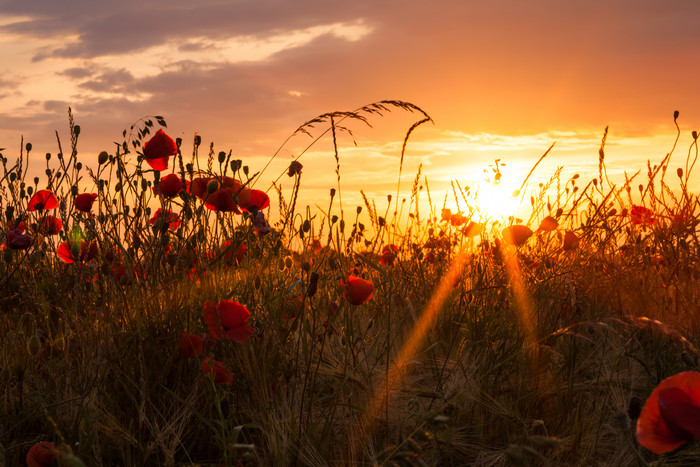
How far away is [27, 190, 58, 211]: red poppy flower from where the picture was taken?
296 cm

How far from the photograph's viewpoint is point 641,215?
354cm

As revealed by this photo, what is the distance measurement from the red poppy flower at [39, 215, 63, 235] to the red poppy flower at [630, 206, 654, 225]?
3.25m

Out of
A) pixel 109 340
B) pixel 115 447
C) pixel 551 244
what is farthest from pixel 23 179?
pixel 551 244

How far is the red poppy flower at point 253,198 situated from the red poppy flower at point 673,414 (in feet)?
5.24

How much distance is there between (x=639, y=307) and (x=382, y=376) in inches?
69.7

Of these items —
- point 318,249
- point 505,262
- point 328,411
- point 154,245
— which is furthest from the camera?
point 318,249

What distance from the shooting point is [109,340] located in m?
1.82

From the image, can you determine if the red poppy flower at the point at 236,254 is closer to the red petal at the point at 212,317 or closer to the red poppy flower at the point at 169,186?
the red poppy flower at the point at 169,186

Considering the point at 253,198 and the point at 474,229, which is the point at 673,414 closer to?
the point at 253,198

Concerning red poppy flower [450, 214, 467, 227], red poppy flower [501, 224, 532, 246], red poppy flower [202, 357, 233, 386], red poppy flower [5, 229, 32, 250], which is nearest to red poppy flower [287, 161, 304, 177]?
red poppy flower [202, 357, 233, 386]

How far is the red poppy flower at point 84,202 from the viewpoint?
2.51 meters

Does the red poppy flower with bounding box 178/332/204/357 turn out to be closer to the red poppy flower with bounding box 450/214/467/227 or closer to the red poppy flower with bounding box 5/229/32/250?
the red poppy flower with bounding box 5/229/32/250

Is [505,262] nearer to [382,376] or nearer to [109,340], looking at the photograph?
[382,376]

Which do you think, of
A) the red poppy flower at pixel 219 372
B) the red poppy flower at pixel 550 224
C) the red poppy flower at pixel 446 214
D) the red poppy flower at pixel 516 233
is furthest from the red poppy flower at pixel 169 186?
the red poppy flower at pixel 446 214
